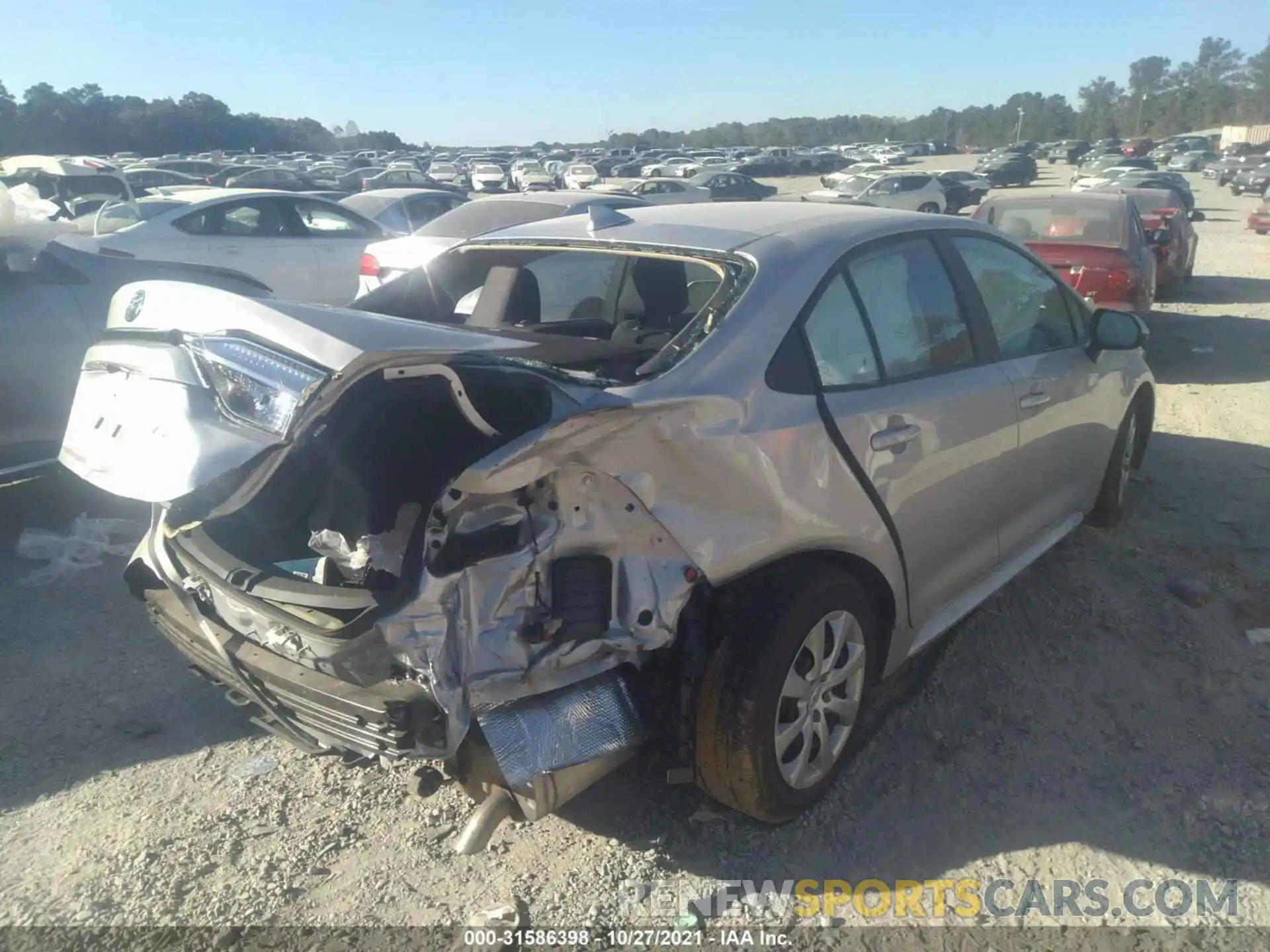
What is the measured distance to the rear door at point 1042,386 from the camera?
3.67 meters

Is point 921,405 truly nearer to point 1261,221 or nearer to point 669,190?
point 1261,221

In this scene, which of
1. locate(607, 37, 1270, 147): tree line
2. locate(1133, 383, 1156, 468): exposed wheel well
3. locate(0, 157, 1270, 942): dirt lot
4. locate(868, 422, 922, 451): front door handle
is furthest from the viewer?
locate(607, 37, 1270, 147): tree line

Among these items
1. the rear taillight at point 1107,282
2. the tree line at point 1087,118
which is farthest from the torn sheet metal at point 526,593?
the tree line at point 1087,118

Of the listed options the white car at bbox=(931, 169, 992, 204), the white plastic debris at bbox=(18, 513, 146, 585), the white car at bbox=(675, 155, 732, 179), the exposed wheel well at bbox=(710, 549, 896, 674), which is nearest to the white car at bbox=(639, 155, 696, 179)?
the white car at bbox=(675, 155, 732, 179)

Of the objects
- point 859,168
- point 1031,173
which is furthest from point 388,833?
point 1031,173

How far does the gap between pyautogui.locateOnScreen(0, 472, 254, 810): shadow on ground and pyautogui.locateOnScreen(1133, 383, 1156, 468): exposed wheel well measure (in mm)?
4567

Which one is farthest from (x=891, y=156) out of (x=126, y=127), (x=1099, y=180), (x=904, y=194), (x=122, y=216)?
(x=122, y=216)

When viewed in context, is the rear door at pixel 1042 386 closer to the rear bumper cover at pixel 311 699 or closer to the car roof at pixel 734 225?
the car roof at pixel 734 225

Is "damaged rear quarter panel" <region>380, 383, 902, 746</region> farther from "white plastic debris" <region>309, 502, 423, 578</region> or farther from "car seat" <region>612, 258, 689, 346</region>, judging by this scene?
"car seat" <region>612, 258, 689, 346</region>

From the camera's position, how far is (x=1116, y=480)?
189 inches

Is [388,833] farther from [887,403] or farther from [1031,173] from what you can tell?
[1031,173]

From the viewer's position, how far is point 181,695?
3609 mm

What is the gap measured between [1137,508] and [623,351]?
3467 millimetres

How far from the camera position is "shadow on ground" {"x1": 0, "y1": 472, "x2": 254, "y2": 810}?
3.25m
